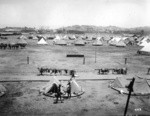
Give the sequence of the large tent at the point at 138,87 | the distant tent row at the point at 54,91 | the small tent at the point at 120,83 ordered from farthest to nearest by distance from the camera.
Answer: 1. the small tent at the point at 120,83
2. the large tent at the point at 138,87
3. the distant tent row at the point at 54,91

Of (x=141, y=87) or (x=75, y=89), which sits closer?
(x=75, y=89)

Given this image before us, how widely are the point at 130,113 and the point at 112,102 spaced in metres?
2.59

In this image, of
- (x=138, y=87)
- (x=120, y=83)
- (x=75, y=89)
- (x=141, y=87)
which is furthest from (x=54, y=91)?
(x=141, y=87)

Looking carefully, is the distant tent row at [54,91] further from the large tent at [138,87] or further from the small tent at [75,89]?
the large tent at [138,87]

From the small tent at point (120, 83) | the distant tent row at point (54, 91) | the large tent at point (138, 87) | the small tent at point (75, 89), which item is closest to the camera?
the distant tent row at point (54, 91)

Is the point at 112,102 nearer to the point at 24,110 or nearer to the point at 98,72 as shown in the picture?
the point at 24,110

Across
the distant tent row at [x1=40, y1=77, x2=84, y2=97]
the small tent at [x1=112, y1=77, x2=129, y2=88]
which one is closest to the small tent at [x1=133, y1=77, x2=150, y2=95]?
the small tent at [x1=112, y1=77, x2=129, y2=88]

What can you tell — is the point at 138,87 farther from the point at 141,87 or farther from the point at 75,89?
the point at 75,89

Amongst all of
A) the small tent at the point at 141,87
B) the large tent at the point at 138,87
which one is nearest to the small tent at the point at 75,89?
the large tent at the point at 138,87

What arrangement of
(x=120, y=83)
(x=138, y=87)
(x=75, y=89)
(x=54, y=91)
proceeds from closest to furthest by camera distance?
(x=54, y=91) < (x=75, y=89) < (x=138, y=87) < (x=120, y=83)

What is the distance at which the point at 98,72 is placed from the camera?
2944cm

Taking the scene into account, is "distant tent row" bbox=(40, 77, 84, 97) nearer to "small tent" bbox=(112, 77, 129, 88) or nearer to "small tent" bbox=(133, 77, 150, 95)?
"small tent" bbox=(112, 77, 129, 88)

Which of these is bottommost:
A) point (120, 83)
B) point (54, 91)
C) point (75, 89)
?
point (54, 91)

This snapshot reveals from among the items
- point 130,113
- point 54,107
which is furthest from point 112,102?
point 54,107
